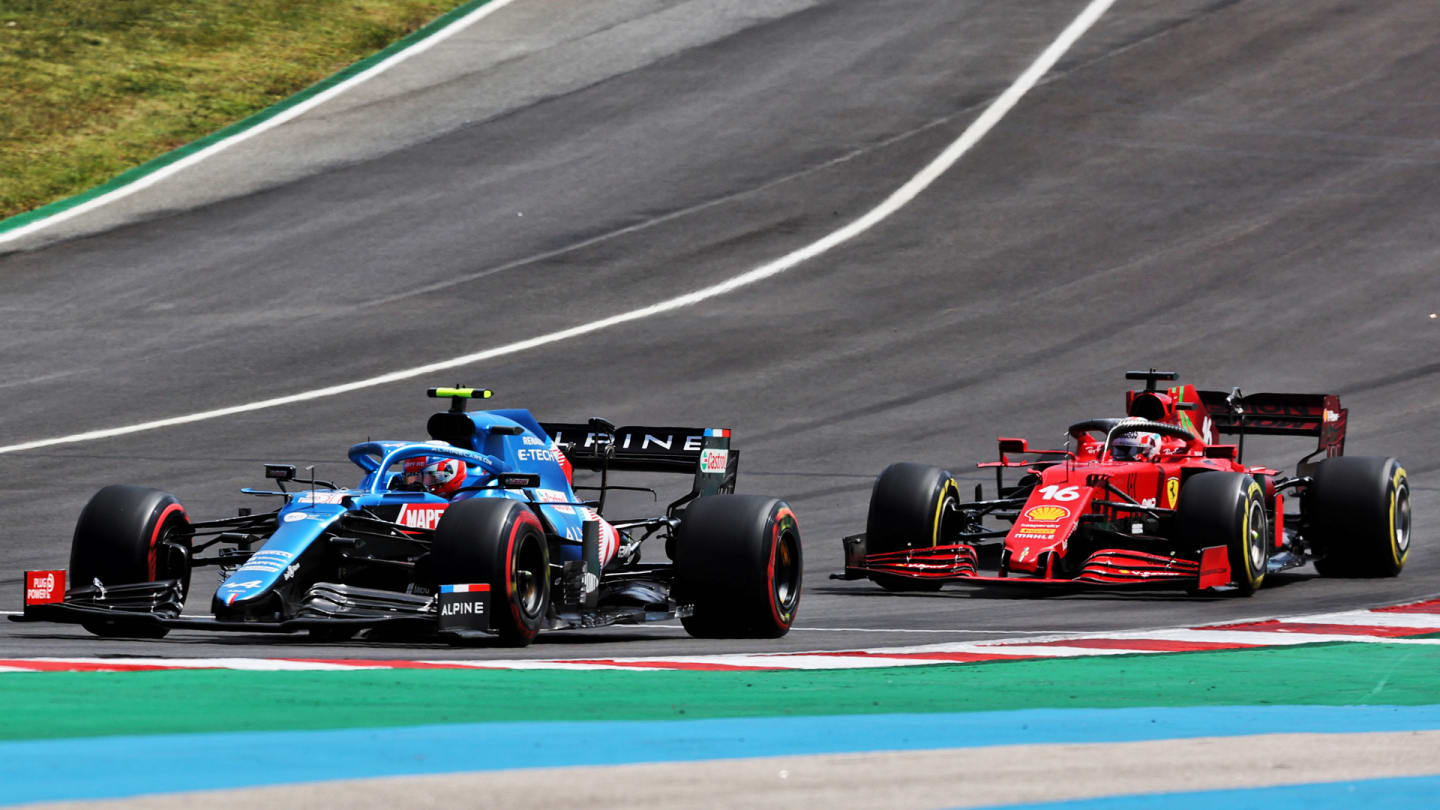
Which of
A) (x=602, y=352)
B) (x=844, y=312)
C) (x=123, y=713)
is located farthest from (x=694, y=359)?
(x=123, y=713)

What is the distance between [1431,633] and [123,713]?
319 inches

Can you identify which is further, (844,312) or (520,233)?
(520,233)

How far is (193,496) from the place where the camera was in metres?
19.4

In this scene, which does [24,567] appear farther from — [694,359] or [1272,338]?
[1272,338]

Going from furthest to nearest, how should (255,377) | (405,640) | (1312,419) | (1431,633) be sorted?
(255,377) → (1312,419) → (1431,633) → (405,640)

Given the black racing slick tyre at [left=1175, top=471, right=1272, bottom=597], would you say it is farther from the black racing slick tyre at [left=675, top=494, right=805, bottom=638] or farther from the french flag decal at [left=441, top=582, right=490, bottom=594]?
the french flag decal at [left=441, top=582, right=490, bottom=594]

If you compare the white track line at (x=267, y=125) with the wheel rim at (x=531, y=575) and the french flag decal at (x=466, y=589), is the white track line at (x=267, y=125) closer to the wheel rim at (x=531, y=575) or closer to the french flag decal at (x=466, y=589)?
the wheel rim at (x=531, y=575)

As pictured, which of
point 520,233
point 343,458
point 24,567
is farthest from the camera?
point 520,233

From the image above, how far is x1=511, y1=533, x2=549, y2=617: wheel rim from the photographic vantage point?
39.9 ft

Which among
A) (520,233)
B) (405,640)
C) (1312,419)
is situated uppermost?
(520,233)

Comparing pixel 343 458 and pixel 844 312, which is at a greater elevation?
pixel 844 312

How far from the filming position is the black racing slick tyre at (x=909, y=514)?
16844mm

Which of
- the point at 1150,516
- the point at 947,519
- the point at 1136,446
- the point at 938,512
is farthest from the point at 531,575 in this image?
the point at 1136,446

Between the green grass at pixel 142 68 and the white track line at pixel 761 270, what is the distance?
12.5ft
